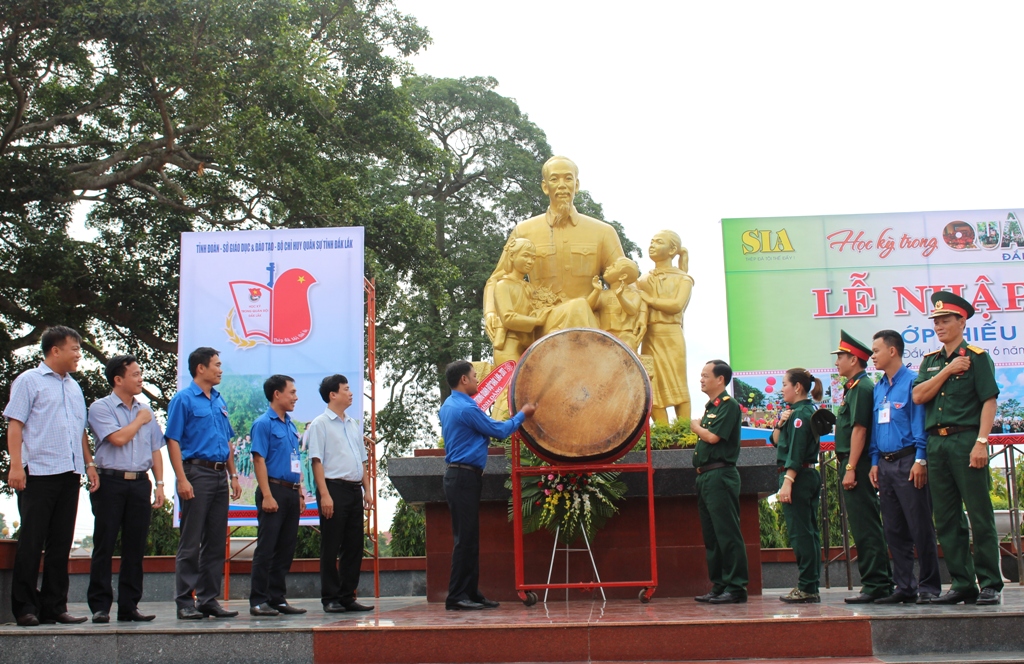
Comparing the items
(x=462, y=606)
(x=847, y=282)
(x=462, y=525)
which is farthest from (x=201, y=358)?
(x=847, y=282)

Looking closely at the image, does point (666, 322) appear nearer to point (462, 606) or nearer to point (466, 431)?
point (466, 431)

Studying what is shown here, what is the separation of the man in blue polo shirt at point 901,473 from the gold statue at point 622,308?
2613 millimetres

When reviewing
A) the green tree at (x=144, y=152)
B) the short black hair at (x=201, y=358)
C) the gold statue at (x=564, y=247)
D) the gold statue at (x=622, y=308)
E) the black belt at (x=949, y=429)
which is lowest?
the black belt at (x=949, y=429)

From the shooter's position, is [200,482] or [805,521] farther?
[805,521]

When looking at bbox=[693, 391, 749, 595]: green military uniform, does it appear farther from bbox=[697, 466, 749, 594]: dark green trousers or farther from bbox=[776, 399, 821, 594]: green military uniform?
bbox=[776, 399, 821, 594]: green military uniform

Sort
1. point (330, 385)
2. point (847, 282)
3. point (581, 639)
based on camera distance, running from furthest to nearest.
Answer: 1. point (847, 282)
2. point (330, 385)
3. point (581, 639)

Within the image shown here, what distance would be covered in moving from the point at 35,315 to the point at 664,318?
10310 millimetres

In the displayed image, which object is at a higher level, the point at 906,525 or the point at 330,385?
the point at 330,385

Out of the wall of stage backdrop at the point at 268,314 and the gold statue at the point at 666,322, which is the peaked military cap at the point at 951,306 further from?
the wall of stage backdrop at the point at 268,314

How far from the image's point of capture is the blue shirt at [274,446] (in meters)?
6.68

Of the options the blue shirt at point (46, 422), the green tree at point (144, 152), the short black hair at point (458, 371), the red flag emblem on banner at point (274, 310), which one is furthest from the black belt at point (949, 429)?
the green tree at point (144, 152)

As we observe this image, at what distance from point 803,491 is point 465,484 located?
224 centimetres

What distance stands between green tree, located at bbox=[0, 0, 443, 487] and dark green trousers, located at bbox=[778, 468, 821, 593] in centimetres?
1004

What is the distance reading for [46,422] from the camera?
5.77 m
